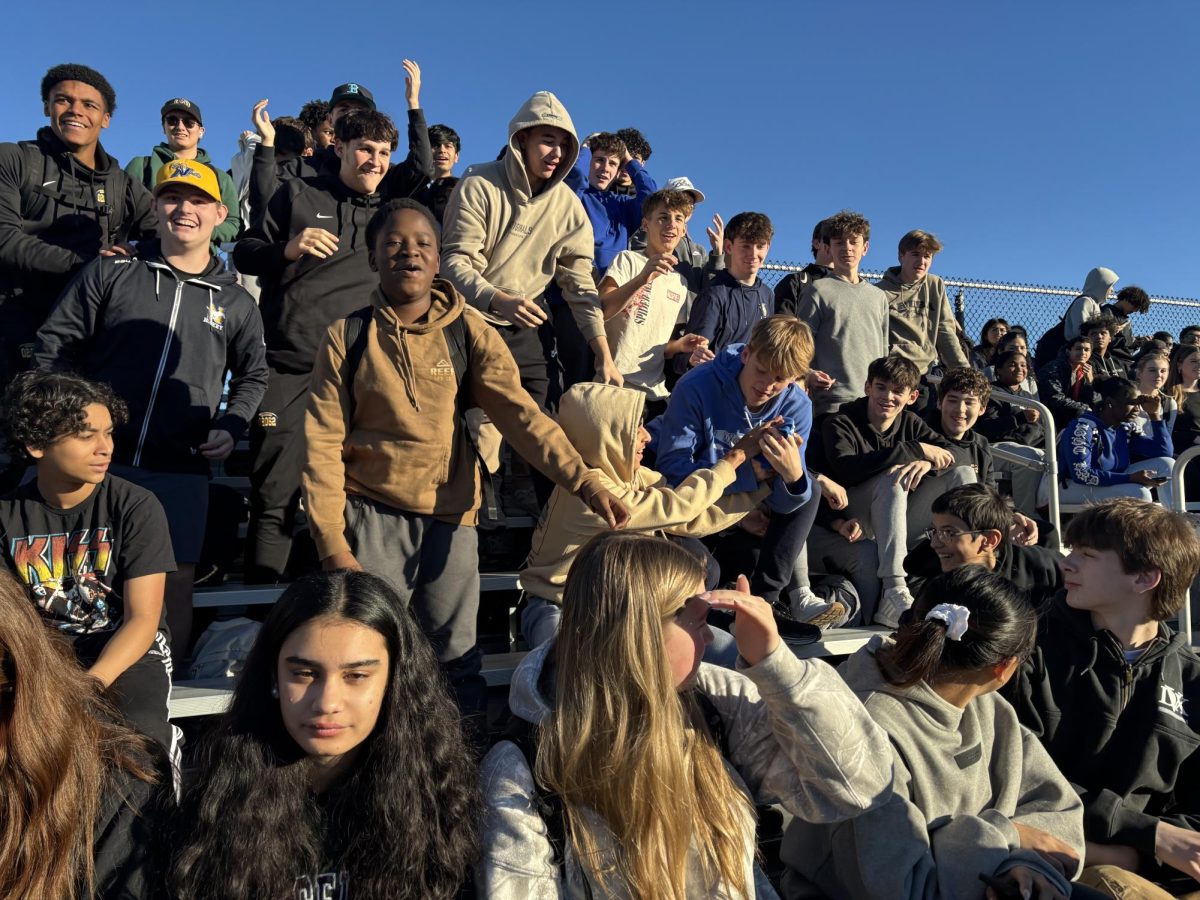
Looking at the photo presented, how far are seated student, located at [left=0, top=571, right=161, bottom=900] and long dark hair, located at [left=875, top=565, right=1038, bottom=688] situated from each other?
1842mm

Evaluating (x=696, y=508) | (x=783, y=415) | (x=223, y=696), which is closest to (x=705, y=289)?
(x=783, y=415)

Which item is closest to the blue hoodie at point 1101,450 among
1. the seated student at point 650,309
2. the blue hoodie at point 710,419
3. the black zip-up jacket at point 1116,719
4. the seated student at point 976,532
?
the seated student at point 976,532

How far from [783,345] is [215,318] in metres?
2.41

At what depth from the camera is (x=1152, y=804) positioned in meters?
2.90

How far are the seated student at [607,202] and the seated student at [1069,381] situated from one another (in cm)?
450

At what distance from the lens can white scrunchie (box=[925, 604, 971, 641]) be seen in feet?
7.84

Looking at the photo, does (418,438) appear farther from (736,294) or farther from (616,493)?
(736,294)

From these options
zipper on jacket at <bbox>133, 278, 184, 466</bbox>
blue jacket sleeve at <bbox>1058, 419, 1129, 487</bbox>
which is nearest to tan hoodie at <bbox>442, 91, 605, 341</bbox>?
zipper on jacket at <bbox>133, 278, 184, 466</bbox>

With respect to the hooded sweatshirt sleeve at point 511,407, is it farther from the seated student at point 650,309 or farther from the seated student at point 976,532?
the seated student at point 650,309

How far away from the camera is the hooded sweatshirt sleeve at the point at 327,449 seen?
119 inches

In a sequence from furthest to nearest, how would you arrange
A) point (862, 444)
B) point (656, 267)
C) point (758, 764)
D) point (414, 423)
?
point (656, 267), point (862, 444), point (414, 423), point (758, 764)

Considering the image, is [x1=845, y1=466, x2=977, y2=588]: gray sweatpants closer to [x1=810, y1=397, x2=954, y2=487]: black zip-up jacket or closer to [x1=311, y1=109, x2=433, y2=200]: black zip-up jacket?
[x1=810, y1=397, x2=954, y2=487]: black zip-up jacket

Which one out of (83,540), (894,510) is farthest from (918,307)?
(83,540)

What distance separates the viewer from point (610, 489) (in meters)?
3.58
